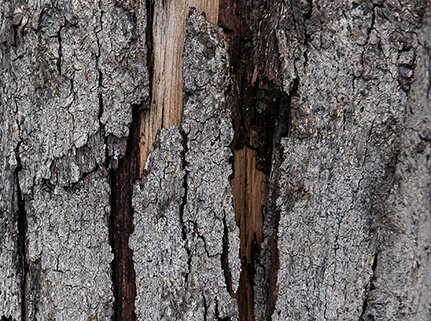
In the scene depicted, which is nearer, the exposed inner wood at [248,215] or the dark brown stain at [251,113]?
the dark brown stain at [251,113]

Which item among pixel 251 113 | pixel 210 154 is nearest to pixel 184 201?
pixel 210 154

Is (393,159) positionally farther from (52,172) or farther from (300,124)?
(52,172)

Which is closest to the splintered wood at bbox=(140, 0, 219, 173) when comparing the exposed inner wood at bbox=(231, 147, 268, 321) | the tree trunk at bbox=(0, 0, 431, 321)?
the tree trunk at bbox=(0, 0, 431, 321)

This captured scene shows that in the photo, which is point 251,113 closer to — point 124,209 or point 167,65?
point 167,65

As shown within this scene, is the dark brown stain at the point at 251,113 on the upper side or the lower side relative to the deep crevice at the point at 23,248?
upper

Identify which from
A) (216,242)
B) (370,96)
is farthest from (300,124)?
(216,242)

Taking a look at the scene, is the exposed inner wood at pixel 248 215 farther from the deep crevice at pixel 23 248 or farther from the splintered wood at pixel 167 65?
the deep crevice at pixel 23 248

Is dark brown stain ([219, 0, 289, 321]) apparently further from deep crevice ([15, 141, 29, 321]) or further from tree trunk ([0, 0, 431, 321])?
deep crevice ([15, 141, 29, 321])

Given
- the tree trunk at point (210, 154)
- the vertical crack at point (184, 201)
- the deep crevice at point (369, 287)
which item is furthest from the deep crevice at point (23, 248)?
the deep crevice at point (369, 287)
